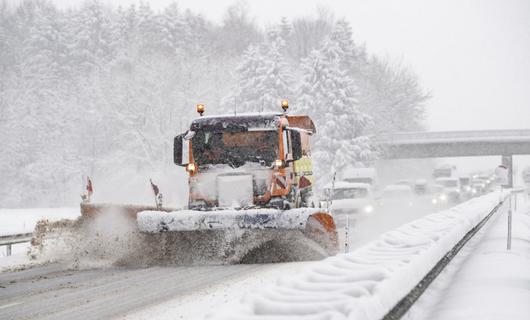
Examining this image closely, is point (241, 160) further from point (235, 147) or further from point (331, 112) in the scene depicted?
point (331, 112)

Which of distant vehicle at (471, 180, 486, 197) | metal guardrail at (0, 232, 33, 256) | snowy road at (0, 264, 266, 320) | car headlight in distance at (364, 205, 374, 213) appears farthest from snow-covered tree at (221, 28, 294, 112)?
snowy road at (0, 264, 266, 320)

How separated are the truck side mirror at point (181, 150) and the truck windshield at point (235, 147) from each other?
18 cm

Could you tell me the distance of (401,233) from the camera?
12.0 metres

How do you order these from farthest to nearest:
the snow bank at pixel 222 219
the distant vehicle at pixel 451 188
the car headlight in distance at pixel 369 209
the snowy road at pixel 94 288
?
the distant vehicle at pixel 451 188
the car headlight in distance at pixel 369 209
the snow bank at pixel 222 219
the snowy road at pixel 94 288

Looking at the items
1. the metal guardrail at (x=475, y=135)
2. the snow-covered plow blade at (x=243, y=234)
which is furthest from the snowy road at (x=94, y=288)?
the metal guardrail at (x=475, y=135)

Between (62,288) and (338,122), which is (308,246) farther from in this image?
(338,122)

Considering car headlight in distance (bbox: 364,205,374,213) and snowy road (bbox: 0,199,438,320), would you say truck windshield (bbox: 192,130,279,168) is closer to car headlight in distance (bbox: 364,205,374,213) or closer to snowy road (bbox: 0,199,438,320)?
snowy road (bbox: 0,199,438,320)

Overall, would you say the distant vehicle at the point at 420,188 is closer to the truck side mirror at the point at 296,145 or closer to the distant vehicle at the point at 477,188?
the distant vehicle at the point at 477,188

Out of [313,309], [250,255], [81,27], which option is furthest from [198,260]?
[81,27]

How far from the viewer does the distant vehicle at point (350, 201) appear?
940 inches

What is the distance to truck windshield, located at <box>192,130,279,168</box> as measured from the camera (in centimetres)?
1381

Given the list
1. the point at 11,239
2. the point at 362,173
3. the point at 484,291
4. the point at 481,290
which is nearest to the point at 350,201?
the point at 11,239

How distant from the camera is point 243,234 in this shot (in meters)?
13.0

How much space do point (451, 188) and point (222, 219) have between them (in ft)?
132
